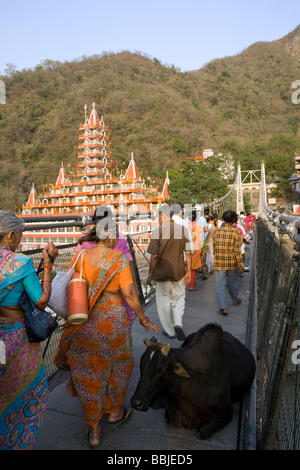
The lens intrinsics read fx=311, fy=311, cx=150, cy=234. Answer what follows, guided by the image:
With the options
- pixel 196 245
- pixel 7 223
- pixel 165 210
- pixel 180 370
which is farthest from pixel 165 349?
pixel 196 245

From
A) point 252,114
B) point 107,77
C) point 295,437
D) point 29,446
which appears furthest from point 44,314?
point 107,77

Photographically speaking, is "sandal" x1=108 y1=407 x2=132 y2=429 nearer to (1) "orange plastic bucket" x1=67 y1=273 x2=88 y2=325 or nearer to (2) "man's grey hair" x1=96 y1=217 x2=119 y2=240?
(1) "orange plastic bucket" x1=67 y1=273 x2=88 y2=325

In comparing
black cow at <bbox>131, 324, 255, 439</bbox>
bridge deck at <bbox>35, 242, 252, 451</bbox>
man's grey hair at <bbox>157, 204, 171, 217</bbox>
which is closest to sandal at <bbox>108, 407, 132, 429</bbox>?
bridge deck at <bbox>35, 242, 252, 451</bbox>

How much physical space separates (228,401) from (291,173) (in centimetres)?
4713

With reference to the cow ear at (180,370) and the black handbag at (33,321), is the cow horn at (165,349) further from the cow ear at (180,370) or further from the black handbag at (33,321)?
the black handbag at (33,321)

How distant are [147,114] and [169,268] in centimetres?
6753

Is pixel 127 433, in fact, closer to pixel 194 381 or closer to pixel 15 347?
pixel 194 381

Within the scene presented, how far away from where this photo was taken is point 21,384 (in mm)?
1536

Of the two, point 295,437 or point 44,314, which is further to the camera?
point 44,314

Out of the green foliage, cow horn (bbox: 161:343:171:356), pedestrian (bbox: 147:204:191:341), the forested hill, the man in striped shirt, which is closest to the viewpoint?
cow horn (bbox: 161:343:171:356)

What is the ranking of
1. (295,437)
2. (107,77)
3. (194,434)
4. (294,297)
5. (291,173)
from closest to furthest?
1. (295,437)
2. (294,297)
3. (194,434)
4. (291,173)
5. (107,77)

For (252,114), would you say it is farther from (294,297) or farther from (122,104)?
(294,297)

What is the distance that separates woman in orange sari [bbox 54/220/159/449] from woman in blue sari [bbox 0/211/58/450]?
0.26 m

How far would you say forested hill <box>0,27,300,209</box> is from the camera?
52.7m
